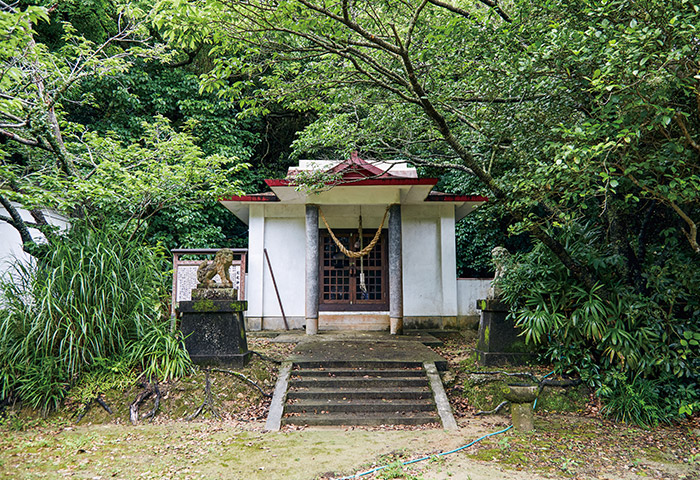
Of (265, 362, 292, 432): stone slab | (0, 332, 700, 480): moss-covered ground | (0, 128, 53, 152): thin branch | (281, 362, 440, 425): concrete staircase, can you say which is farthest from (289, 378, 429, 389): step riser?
(0, 128, 53, 152): thin branch

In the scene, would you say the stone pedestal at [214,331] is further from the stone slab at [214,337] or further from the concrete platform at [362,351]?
the concrete platform at [362,351]

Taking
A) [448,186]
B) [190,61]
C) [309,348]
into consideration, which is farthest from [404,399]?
[190,61]

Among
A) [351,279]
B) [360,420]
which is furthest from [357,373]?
[351,279]

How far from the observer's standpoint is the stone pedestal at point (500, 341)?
6.42 metres

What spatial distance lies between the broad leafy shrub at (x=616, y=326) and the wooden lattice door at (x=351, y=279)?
3.89 m

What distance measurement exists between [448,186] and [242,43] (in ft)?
31.9

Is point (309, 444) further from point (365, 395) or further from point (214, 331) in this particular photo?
point (214, 331)

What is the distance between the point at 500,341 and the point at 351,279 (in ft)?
13.6

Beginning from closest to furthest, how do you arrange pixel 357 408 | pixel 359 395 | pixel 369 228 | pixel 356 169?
pixel 357 408 < pixel 359 395 < pixel 356 169 < pixel 369 228

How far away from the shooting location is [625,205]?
5.54m

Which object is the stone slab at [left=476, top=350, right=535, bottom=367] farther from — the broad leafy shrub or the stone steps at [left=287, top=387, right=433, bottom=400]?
the stone steps at [left=287, top=387, right=433, bottom=400]

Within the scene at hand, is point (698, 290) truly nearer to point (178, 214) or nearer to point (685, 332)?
point (685, 332)

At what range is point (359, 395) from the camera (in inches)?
228

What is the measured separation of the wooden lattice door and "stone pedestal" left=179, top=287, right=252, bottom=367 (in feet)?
11.8
